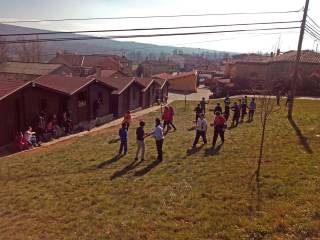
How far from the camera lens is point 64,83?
2578 cm

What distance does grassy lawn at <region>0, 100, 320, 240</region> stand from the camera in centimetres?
816

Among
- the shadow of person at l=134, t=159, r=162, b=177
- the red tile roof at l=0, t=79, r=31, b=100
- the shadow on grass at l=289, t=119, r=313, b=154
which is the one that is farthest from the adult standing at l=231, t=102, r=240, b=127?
the red tile roof at l=0, t=79, r=31, b=100

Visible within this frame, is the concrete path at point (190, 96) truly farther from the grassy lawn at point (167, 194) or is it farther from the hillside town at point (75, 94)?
the grassy lawn at point (167, 194)

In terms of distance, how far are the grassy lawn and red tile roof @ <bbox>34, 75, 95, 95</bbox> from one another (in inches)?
302

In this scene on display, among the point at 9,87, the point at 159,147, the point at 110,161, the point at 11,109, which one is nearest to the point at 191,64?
the point at 9,87

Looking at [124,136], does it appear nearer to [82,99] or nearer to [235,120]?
[235,120]

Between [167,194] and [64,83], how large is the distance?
18.0 m

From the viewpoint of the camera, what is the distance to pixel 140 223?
8.55 meters

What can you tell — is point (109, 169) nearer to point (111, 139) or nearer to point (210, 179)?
point (210, 179)

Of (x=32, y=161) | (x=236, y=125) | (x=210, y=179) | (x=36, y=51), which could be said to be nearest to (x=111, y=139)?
(x=32, y=161)

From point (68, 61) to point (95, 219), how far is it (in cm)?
7330

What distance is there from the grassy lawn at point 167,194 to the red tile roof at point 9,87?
3.98 meters

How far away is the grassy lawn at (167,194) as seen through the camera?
26.8 feet

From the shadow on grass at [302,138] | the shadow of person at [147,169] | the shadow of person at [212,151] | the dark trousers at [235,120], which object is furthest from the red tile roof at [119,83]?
the shadow of person at [147,169]
